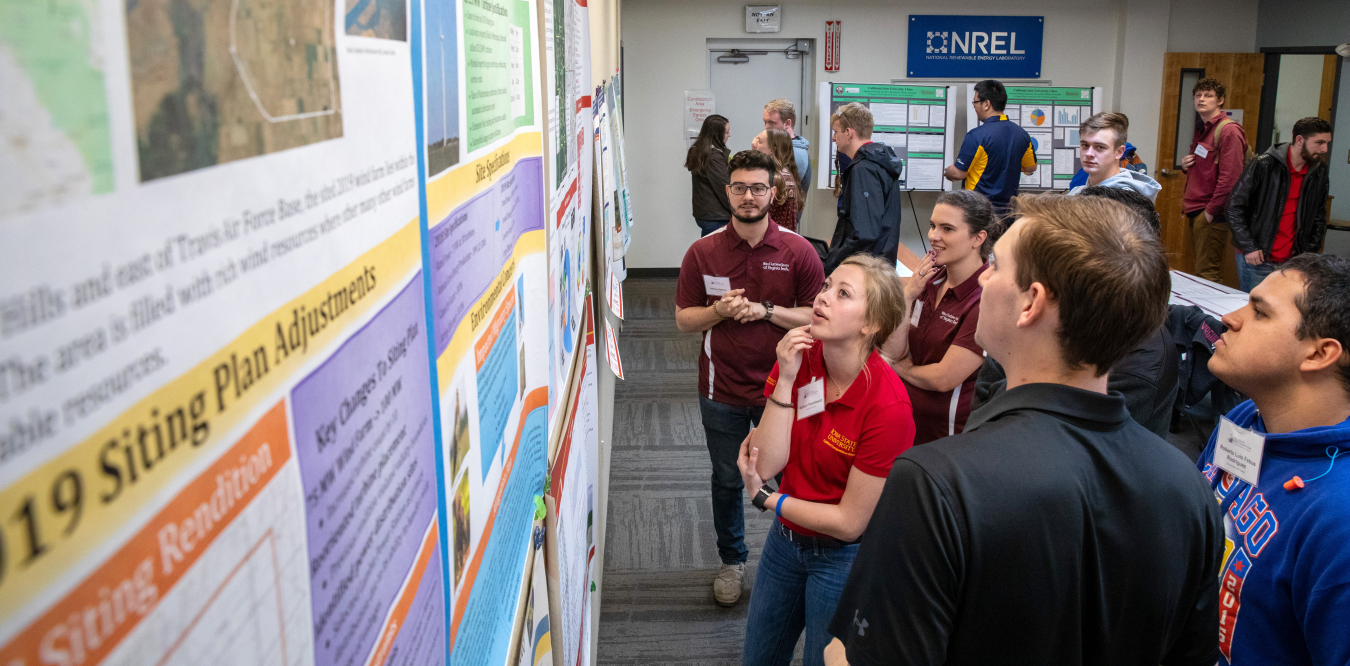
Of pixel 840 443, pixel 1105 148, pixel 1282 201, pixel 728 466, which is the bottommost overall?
pixel 728 466

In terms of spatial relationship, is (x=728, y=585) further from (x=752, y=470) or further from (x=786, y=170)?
(x=786, y=170)

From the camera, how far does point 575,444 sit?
1333mm

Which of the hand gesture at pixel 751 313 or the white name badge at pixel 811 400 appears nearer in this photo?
the white name badge at pixel 811 400

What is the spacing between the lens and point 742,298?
8.71 ft

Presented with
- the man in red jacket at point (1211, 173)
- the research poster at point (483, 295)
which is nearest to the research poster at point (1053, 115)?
the man in red jacket at point (1211, 173)

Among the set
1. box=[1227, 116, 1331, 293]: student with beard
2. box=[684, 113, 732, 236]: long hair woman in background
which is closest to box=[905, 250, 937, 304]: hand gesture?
box=[684, 113, 732, 236]: long hair woman in background

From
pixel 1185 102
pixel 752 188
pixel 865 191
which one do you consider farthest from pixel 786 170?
pixel 1185 102

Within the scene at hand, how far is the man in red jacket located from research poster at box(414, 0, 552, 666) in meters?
6.76

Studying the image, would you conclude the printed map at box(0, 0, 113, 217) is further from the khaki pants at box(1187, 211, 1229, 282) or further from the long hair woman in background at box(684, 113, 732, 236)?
the khaki pants at box(1187, 211, 1229, 282)

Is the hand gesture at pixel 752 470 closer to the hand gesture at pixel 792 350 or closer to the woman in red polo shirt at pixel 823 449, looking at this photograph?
the woman in red polo shirt at pixel 823 449

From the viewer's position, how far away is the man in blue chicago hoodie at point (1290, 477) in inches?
46.0

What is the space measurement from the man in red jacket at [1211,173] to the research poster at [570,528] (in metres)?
6.17

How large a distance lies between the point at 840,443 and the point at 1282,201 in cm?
522

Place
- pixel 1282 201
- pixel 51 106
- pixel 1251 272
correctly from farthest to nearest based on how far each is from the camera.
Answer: pixel 1251 272, pixel 1282 201, pixel 51 106
